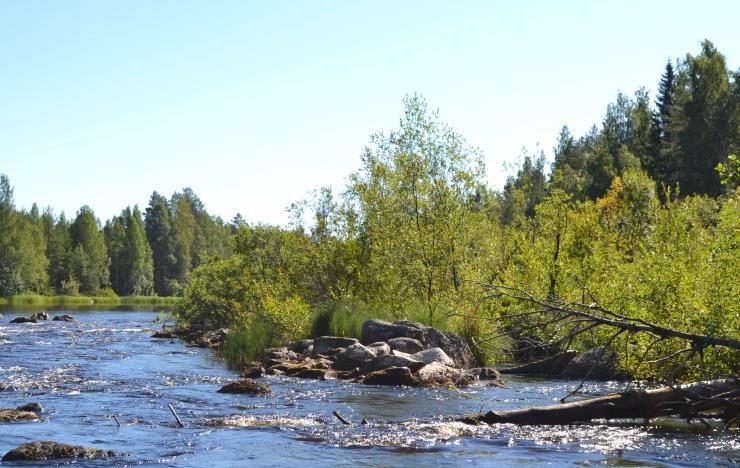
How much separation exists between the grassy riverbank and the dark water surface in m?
73.3

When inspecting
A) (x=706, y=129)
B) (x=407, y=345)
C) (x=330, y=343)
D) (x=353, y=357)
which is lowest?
(x=353, y=357)

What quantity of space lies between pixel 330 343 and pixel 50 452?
17.1 meters

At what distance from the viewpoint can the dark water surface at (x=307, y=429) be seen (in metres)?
14.1

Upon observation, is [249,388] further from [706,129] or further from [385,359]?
[706,129]

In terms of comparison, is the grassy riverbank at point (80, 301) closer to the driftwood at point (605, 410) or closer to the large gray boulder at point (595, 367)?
the large gray boulder at point (595, 367)

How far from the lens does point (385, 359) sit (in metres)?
26.2

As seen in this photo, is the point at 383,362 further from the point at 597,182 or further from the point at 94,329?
the point at 597,182

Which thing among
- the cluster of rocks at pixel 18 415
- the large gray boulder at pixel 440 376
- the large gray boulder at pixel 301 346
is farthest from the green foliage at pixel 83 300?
the cluster of rocks at pixel 18 415

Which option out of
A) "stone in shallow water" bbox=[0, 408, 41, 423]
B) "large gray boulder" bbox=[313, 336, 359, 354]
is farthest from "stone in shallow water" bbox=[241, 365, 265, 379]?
"stone in shallow water" bbox=[0, 408, 41, 423]

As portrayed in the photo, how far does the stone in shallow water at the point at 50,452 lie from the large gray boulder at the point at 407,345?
586 inches

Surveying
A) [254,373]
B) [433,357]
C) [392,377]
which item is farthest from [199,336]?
[392,377]

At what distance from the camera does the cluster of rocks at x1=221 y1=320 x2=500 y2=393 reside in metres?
24.9

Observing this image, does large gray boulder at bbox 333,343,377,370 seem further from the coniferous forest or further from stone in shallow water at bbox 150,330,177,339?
stone in shallow water at bbox 150,330,177,339

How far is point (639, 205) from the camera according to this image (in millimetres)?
49875
